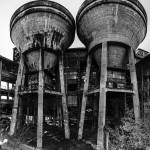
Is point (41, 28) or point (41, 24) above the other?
point (41, 24)

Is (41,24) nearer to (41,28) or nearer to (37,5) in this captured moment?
(41,28)

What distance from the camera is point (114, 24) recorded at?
63.6 feet

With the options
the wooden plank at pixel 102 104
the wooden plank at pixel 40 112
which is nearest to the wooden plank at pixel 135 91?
the wooden plank at pixel 102 104

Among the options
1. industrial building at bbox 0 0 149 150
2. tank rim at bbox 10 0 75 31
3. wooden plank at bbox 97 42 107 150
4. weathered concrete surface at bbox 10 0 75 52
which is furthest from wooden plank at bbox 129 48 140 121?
tank rim at bbox 10 0 75 31

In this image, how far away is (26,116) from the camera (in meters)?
27.0

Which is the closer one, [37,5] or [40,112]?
[40,112]

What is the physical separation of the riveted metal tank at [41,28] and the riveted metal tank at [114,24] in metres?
2.46

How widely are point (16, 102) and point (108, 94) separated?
1120cm

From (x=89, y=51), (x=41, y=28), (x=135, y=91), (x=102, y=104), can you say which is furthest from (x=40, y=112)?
(x=135, y=91)

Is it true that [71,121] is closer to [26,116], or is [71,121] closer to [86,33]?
[26,116]

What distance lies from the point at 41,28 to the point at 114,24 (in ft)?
26.6

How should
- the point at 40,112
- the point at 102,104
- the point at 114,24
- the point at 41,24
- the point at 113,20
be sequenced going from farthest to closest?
the point at 41,24 → the point at 114,24 → the point at 113,20 → the point at 40,112 → the point at 102,104

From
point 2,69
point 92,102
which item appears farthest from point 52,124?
point 2,69

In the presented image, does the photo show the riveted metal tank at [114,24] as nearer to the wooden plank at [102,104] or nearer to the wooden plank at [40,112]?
the wooden plank at [102,104]
